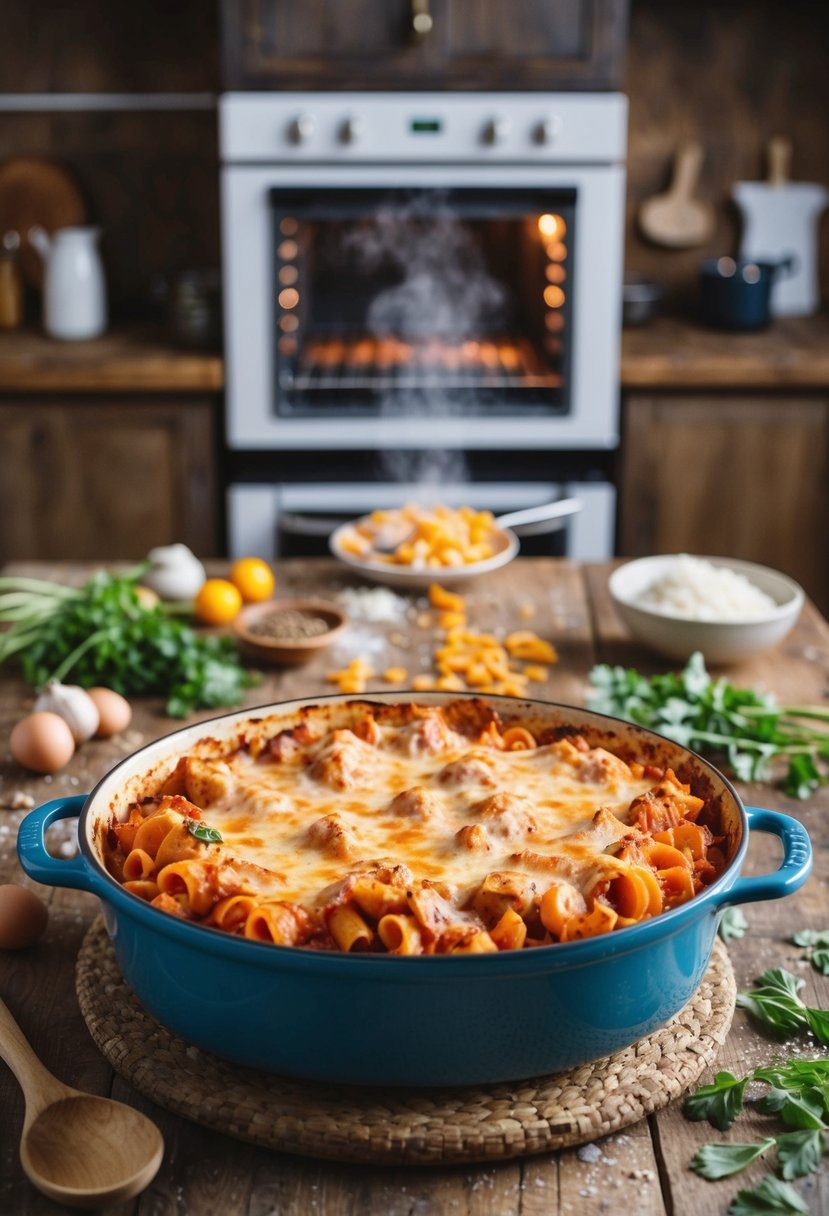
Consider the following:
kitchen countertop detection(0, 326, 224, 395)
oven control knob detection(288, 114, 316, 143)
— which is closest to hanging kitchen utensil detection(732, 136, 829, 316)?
oven control knob detection(288, 114, 316, 143)

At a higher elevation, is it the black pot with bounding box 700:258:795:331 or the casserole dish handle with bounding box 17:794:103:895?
the black pot with bounding box 700:258:795:331

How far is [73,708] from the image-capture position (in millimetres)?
1761

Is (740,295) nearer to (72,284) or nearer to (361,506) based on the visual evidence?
(361,506)

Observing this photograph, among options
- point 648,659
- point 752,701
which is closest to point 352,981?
→ point 752,701

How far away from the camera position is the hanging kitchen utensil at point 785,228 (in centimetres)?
413

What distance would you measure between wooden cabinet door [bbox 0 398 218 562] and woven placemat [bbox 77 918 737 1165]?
2.55m

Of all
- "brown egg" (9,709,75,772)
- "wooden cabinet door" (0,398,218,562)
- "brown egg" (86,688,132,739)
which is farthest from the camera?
"wooden cabinet door" (0,398,218,562)

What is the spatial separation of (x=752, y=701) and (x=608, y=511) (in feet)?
5.95

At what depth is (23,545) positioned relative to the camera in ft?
12.1

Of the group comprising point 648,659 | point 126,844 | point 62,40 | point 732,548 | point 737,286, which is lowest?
point 732,548

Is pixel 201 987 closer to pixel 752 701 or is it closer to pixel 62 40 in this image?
pixel 752 701

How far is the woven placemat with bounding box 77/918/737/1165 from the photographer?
1.03m

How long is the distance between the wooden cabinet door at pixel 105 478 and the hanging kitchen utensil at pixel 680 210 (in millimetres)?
1504

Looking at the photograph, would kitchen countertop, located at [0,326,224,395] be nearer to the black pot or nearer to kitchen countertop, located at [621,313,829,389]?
kitchen countertop, located at [621,313,829,389]
